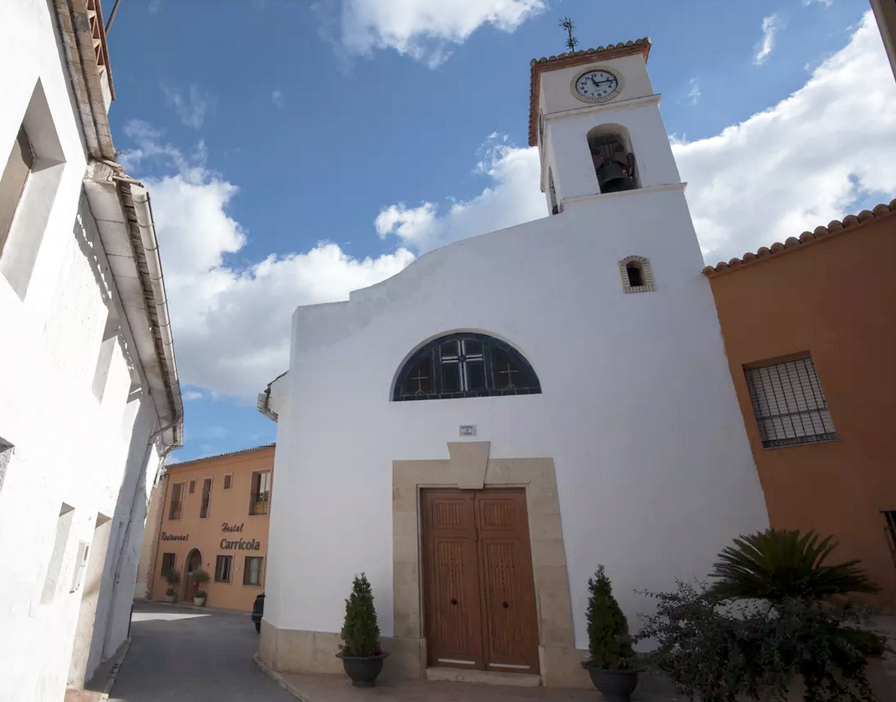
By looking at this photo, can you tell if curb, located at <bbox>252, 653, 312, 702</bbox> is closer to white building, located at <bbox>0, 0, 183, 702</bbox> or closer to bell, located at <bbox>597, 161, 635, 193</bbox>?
white building, located at <bbox>0, 0, 183, 702</bbox>

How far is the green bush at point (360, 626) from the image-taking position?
675 cm

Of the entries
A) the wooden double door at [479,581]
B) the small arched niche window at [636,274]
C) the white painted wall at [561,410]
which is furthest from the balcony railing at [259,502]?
the small arched niche window at [636,274]

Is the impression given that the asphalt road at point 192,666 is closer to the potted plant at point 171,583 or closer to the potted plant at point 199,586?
the potted plant at point 199,586

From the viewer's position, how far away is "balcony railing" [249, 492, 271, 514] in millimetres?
18095

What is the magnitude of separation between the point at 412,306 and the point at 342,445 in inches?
98.4

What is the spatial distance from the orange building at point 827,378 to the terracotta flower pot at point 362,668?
17.6 feet

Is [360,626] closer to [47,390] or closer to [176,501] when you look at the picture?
[47,390]

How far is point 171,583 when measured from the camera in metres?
20.3

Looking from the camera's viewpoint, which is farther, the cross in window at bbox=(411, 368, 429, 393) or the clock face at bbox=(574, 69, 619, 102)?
the clock face at bbox=(574, 69, 619, 102)

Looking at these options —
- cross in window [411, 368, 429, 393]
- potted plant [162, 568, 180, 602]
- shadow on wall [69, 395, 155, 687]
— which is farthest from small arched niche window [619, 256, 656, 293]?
potted plant [162, 568, 180, 602]

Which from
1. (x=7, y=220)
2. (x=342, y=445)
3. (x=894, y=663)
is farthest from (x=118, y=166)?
(x=894, y=663)

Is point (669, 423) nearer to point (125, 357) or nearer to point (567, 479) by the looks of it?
point (567, 479)

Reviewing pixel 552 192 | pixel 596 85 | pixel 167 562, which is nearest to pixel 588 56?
pixel 596 85

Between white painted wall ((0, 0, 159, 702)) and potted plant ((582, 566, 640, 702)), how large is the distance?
17.5 ft
